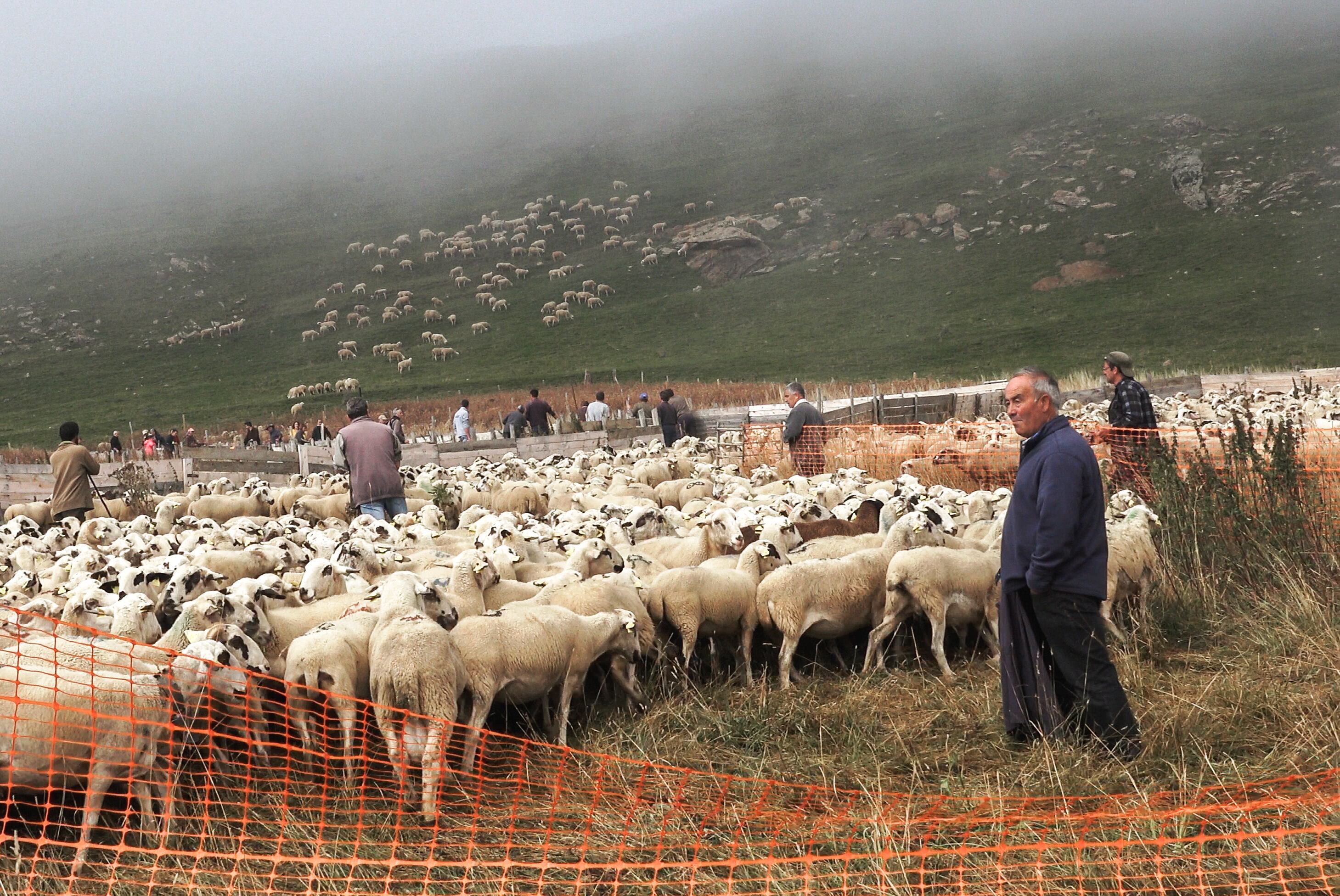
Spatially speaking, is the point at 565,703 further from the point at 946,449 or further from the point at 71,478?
the point at 946,449

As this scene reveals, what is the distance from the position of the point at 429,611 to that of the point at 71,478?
7.94 meters

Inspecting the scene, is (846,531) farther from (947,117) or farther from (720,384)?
(947,117)

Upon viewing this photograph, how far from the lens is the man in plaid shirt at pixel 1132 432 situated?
34.3ft

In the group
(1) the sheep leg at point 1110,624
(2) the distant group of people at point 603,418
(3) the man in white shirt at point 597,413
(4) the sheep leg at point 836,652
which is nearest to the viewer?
(1) the sheep leg at point 1110,624

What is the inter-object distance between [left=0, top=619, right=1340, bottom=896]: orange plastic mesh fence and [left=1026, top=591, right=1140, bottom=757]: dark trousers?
506 mm

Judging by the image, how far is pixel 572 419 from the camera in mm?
25953

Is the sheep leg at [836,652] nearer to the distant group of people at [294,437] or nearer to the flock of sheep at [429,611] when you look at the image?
the flock of sheep at [429,611]

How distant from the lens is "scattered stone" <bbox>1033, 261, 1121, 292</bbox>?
6362cm

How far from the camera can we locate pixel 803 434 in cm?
1711

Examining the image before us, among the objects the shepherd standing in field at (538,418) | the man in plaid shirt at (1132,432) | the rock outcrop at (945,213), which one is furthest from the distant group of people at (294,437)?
the rock outcrop at (945,213)

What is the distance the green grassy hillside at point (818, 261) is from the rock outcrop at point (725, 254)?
1233 mm

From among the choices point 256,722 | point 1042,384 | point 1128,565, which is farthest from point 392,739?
point 1128,565

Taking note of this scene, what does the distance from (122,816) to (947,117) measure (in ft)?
332

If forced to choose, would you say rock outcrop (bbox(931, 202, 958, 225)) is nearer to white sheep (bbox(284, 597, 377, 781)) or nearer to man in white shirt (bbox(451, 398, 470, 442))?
man in white shirt (bbox(451, 398, 470, 442))
